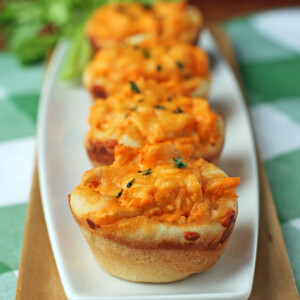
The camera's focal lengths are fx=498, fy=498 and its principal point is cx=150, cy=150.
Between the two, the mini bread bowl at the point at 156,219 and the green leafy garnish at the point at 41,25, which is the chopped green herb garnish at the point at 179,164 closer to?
the mini bread bowl at the point at 156,219

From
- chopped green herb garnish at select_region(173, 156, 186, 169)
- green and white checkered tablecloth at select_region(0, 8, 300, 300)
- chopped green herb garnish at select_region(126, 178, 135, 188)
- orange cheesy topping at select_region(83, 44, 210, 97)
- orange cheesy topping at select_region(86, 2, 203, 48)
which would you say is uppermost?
chopped green herb garnish at select_region(126, 178, 135, 188)

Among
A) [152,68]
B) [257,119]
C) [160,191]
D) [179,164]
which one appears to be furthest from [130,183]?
[257,119]

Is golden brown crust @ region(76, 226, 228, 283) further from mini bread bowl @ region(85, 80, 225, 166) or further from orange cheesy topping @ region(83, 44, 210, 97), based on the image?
orange cheesy topping @ region(83, 44, 210, 97)

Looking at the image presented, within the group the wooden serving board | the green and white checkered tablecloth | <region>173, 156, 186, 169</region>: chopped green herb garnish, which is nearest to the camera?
the wooden serving board

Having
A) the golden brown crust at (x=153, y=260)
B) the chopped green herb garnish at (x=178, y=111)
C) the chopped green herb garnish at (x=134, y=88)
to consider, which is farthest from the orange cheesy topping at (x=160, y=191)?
the chopped green herb garnish at (x=134, y=88)

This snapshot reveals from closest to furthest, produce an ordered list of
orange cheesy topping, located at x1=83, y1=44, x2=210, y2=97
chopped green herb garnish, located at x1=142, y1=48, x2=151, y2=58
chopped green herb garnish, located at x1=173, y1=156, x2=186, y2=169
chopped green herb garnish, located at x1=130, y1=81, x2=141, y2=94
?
chopped green herb garnish, located at x1=173, y1=156, x2=186, y2=169 < chopped green herb garnish, located at x1=130, y1=81, x2=141, y2=94 < orange cheesy topping, located at x1=83, y1=44, x2=210, y2=97 < chopped green herb garnish, located at x1=142, y1=48, x2=151, y2=58

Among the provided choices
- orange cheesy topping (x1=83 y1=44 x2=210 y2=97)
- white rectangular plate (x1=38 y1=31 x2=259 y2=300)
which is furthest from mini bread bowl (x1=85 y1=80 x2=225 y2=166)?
orange cheesy topping (x1=83 y1=44 x2=210 y2=97)
